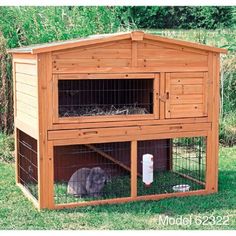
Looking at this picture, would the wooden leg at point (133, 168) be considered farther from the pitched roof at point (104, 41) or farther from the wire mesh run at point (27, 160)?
the wire mesh run at point (27, 160)

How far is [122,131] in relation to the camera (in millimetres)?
6707

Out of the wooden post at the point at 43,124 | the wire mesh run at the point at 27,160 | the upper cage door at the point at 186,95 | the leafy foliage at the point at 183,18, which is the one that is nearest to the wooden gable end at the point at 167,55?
the upper cage door at the point at 186,95

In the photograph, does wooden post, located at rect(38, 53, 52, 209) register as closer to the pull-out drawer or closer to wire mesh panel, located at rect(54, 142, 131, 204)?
the pull-out drawer

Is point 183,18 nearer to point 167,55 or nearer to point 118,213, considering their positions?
point 167,55

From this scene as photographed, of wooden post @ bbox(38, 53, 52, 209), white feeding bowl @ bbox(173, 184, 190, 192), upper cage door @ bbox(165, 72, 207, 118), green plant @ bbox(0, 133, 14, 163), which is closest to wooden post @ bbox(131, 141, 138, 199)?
upper cage door @ bbox(165, 72, 207, 118)

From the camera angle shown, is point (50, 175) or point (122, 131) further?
point (122, 131)

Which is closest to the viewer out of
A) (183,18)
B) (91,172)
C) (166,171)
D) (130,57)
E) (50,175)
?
(50,175)

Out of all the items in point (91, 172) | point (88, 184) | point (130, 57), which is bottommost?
point (88, 184)

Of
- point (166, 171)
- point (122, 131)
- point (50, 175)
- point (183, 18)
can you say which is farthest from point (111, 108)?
point (183, 18)

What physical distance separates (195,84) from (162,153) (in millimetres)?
1983

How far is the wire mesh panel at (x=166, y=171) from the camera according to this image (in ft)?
23.9

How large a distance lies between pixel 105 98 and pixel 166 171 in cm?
157

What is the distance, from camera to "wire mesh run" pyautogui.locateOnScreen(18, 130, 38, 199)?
303 inches

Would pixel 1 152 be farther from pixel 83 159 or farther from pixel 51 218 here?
pixel 51 218
